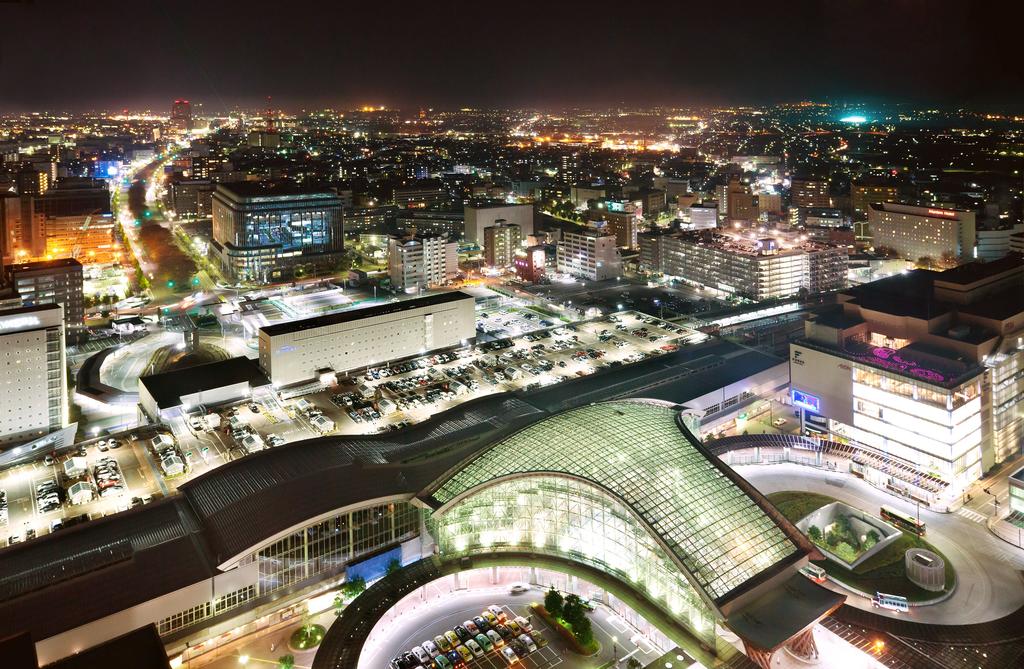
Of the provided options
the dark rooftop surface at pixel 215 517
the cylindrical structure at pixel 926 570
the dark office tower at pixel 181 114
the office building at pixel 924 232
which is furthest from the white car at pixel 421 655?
the dark office tower at pixel 181 114

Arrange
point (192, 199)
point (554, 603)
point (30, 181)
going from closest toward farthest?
point (554, 603) < point (30, 181) < point (192, 199)

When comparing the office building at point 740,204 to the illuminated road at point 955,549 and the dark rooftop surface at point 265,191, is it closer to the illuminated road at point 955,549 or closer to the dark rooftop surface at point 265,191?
the dark rooftop surface at point 265,191

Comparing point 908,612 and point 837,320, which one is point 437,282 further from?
point 908,612

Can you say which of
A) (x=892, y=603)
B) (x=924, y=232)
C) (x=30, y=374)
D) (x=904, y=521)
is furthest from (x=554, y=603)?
(x=924, y=232)

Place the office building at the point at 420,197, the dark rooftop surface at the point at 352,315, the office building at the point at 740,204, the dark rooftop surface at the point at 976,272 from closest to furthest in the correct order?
the dark rooftop surface at the point at 976,272 → the dark rooftop surface at the point at 352,315 → the office building at the point at 740,204 → the office building at the point at 420,197

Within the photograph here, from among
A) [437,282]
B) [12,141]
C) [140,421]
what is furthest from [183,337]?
[12,141]

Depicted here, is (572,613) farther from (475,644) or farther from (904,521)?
(904,521)

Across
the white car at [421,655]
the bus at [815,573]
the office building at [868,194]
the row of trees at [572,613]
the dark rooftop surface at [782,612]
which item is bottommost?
the white car at [421,655]

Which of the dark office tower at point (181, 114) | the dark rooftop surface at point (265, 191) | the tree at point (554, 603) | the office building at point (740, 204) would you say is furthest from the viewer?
the dark office tower at point (181, 114)
